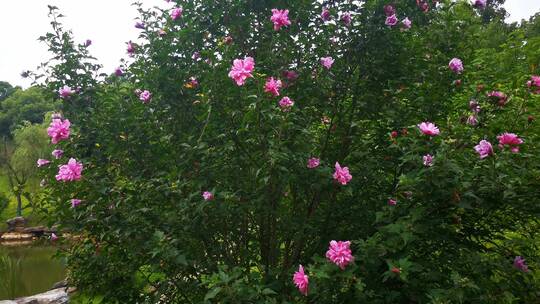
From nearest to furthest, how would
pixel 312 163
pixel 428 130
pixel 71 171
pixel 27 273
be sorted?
pixel 428 130
pixel 312 163
pixel 71 171
pixel 27 273

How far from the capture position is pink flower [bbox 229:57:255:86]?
2523mm

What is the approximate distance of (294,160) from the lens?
2555 millimetres

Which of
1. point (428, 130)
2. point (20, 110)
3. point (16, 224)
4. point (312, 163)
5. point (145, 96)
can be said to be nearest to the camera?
point (428, 130)

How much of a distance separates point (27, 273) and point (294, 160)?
1650 cm

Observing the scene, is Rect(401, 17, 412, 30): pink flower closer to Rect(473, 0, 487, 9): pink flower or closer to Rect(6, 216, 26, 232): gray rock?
Rect(473, 0, 487, 9): pink flower

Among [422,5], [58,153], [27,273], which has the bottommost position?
[27,273]

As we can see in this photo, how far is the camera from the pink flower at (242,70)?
8.28 ft

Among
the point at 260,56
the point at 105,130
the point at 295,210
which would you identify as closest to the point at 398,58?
the point at 260,56

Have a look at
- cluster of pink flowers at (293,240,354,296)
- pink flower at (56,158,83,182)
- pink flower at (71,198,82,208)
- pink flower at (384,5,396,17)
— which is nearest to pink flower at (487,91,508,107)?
pink flower at (384,5,396,17)

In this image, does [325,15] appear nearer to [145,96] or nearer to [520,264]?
[145,96]

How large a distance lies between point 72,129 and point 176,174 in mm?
965

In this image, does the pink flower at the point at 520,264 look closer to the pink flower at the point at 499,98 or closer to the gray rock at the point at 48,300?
the pink flower at the point at 499,98

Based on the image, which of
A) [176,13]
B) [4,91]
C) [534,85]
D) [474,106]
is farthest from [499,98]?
[4,91]

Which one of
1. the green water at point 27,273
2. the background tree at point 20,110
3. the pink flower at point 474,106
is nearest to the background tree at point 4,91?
the background tree at point 20,110
